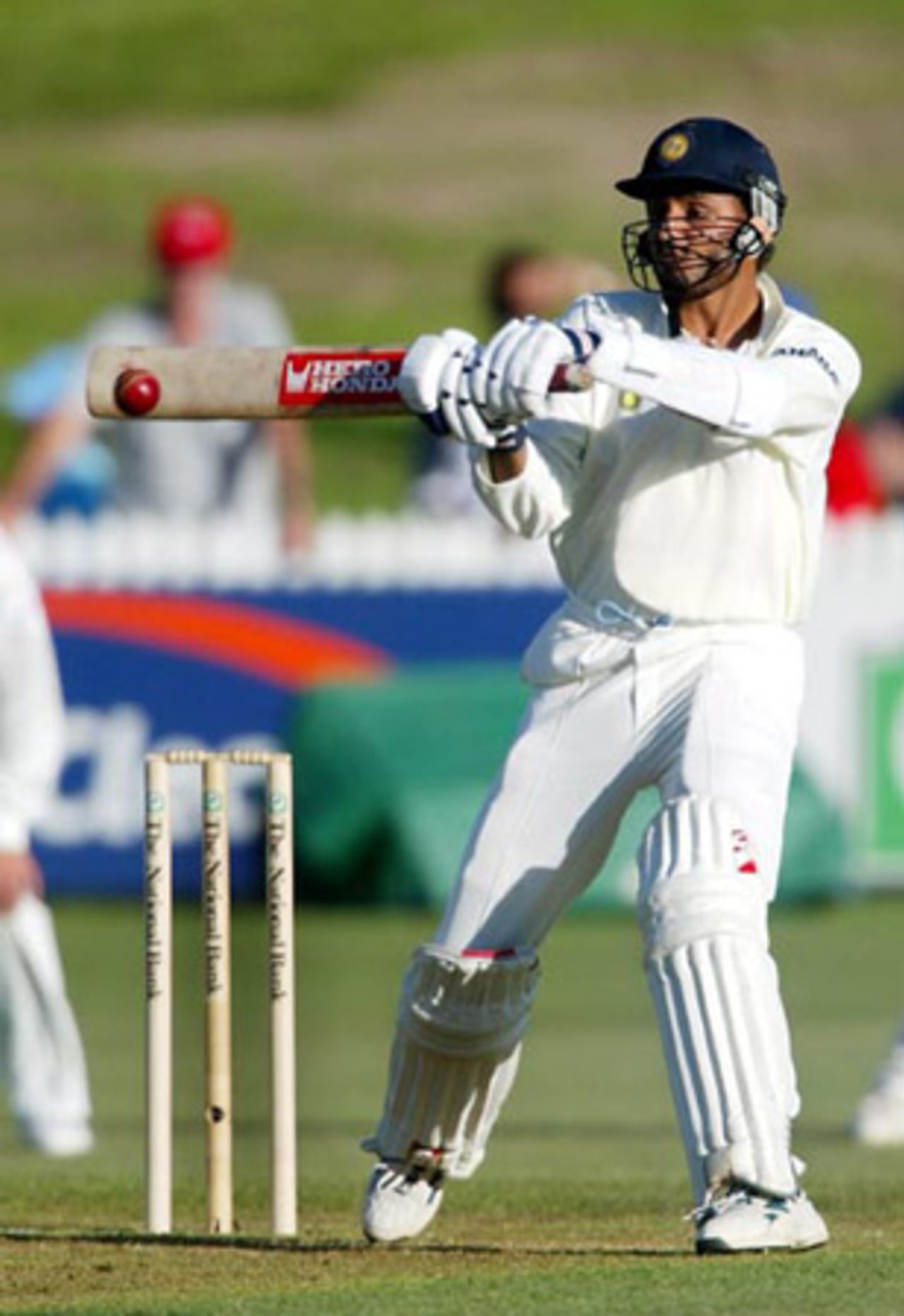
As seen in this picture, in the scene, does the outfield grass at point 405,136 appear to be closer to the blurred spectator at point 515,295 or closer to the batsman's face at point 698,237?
the blurred spectator at point 515,295

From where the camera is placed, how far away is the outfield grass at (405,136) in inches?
1061

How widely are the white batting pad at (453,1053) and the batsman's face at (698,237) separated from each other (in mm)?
1133

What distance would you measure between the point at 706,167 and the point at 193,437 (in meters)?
7.07

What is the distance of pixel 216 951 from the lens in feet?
20.6

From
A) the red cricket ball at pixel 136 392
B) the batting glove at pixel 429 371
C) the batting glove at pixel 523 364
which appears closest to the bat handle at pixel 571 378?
the batting glove at pixel 523 364

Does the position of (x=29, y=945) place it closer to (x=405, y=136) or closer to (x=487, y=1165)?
(x=487, y=1165)

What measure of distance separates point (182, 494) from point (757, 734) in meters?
7.24

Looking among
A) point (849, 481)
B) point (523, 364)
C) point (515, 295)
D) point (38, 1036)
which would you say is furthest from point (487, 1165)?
point (849, 481)

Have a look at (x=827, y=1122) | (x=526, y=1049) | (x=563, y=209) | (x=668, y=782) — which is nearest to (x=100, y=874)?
(x=526, y=1049)

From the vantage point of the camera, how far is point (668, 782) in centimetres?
615

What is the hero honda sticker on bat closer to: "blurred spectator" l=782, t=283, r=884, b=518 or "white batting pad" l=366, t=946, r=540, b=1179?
"white batting pad" l=366, t=946, r=540, b=1179

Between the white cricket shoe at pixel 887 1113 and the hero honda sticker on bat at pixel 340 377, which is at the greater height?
the hero honda sticker on bat at pixel 340 377

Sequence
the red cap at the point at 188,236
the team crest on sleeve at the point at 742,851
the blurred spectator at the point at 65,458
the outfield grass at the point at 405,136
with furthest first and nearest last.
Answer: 1. the outfield grass at the point at 405,136
2. the blurred spectator at the point at 65,458
3. the red cap at the point at 188,236
4. the team crest on sleeve at the point at 742,851

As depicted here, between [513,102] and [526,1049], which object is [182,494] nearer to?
[526,1049]
